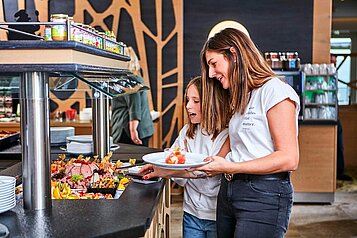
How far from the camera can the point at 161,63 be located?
673 centimetres

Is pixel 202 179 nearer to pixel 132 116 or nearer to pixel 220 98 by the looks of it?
pixel 220 98

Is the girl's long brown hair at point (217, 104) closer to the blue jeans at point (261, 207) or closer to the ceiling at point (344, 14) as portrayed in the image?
the blue jeans at point (261, 207)

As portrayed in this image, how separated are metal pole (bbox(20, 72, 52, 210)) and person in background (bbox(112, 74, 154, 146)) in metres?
2.91

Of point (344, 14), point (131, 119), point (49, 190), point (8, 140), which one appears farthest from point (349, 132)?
point (49, 190)

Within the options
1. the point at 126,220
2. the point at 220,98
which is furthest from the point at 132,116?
the point at 126,220

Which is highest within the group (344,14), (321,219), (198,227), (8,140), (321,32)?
(344,14)

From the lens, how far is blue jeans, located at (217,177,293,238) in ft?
7.14

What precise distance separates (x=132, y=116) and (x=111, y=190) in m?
2.55

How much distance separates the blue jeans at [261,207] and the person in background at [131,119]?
2911mm

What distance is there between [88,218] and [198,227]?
2.43 feet

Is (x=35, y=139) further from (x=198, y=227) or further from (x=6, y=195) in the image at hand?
(x=198, y=227)

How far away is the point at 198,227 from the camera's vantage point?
2.59 meters

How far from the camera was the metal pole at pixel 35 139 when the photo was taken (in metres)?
2.05

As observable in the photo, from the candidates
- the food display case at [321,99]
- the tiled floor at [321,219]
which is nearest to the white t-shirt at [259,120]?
the tiled floor at [321,219]
